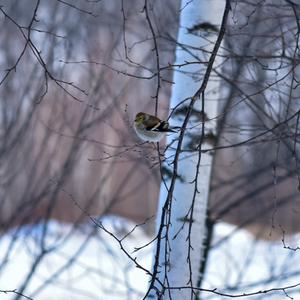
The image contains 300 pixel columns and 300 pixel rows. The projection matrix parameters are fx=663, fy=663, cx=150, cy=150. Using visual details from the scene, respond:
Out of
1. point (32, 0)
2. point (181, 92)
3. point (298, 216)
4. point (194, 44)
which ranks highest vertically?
point (32, 0)

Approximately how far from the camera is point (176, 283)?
3809 millimetres

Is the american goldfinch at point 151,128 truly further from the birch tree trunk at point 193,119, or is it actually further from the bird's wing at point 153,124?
the birch tree trunk at point 193,119

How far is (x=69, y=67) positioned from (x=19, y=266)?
3.83m

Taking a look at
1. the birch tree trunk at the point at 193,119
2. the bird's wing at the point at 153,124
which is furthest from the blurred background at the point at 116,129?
the bird's wing at the point at 153,124

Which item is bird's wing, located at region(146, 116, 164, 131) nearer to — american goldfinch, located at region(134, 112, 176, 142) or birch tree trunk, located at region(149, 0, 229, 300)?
american goldfinch, located at region(134, 112, 176, 142)

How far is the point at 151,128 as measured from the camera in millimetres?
4051

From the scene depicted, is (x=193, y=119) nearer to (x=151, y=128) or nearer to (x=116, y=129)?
(x=151, y=128)

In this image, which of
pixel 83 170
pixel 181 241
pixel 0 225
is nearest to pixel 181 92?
pixel 181 241

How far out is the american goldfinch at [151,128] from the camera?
12.7ft

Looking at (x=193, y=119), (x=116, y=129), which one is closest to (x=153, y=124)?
(x=193, y=119)

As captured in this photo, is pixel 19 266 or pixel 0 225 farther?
pixel 19 266

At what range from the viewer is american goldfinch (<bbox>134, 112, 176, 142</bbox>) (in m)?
3.88

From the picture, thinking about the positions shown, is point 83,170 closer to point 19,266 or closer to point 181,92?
point 19,266

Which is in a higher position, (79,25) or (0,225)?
(79,25)
